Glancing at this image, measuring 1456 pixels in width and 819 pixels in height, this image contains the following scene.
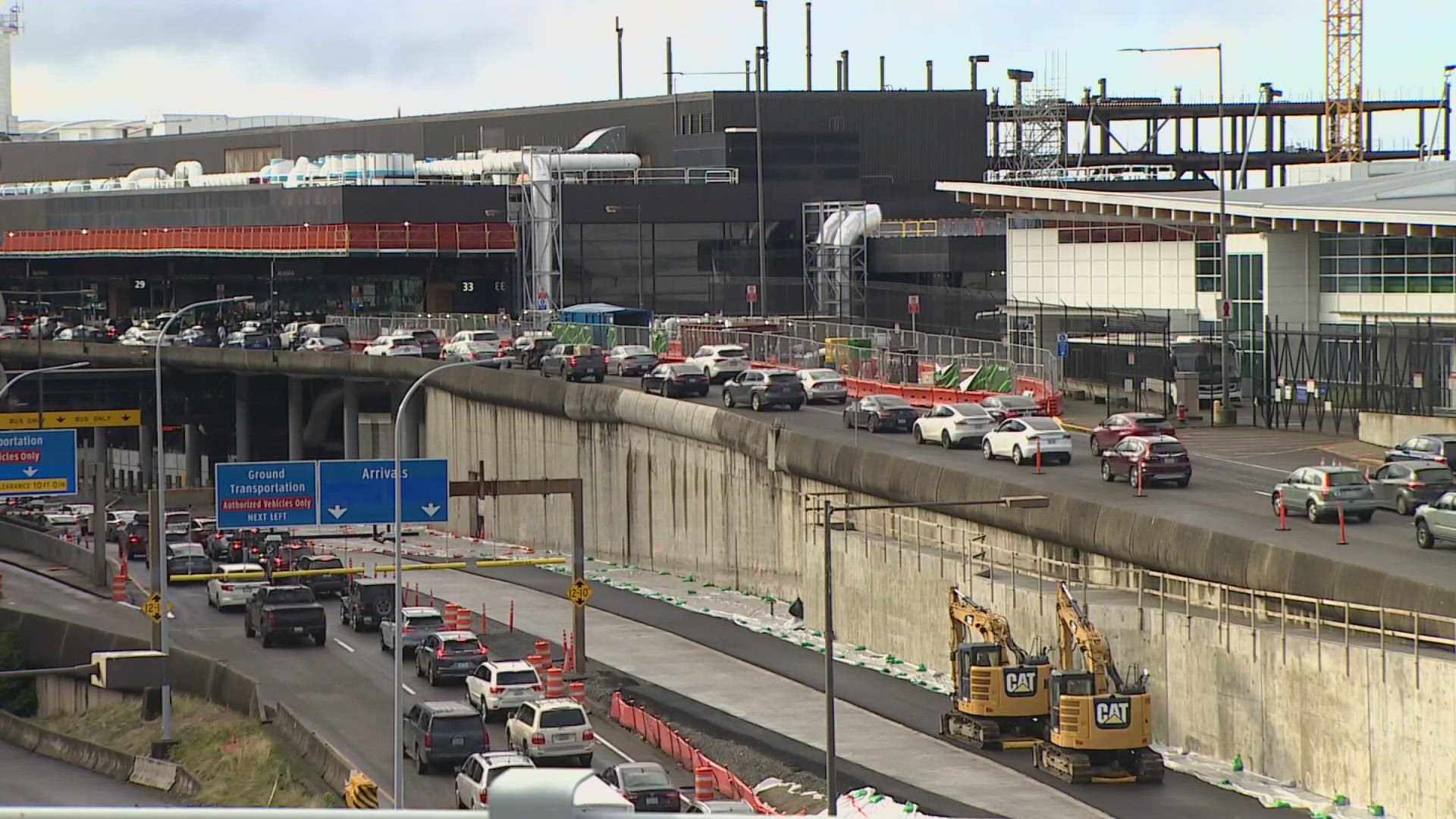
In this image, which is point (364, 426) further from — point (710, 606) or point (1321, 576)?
point (1321, 576)

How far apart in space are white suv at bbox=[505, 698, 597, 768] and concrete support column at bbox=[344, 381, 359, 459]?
69.8 m

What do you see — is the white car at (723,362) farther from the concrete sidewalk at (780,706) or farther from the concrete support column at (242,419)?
the concrete support column at (242,419)

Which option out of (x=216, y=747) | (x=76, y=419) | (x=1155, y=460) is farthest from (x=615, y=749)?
(x=76, y=419)

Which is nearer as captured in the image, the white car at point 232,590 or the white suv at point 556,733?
the white suv at point 556,733

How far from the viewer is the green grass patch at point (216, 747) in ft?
146

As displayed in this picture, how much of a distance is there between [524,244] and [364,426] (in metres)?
16.9

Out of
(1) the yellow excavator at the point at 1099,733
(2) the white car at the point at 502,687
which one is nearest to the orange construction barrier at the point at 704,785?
(1) the yellow excavator at the point at 1099,733

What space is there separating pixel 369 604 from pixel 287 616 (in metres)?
3.19

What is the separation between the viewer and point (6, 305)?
15588 cm

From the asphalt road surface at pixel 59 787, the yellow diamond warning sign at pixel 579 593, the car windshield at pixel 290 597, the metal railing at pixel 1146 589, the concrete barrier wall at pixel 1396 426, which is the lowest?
the asphalt road surface at pixel 59 787

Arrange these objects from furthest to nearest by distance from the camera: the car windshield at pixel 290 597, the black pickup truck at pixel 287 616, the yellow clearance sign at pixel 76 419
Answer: the yellow clearance sign at pixel 76 419
the car windshield at pixel 290 597
the black pickup truck at pixel 287 616

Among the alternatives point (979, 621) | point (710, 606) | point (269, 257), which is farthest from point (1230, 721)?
point (269, 257)

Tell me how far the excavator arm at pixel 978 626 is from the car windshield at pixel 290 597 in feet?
73.4

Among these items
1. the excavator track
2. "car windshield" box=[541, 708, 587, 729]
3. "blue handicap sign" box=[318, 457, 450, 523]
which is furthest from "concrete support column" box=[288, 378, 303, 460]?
the excavator track
